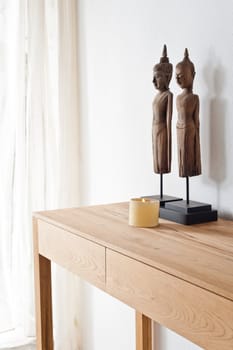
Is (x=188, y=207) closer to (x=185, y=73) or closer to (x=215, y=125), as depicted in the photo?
(x=215, y=125)

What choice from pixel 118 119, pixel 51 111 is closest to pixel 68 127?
pixel 51 111

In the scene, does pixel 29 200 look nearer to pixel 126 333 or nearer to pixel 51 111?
pixel 51 111

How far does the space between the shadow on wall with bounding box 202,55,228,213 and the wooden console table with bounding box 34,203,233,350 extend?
17cm

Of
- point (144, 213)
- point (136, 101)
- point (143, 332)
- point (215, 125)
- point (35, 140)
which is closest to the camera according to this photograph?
point (144, 213)

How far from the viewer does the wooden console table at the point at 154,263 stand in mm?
946

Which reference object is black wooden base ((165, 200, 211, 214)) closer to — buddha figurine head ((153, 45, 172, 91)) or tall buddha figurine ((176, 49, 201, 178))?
tall buddha figurine ((176, 49, 201, 178))

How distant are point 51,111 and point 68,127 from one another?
0.10 metres

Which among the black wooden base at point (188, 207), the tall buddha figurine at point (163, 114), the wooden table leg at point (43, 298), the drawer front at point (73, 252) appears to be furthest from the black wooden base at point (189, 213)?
the wooden table leg at point (43, 298)

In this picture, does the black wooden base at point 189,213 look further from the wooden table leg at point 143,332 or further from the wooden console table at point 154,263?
the wooden table leg at point 143,332

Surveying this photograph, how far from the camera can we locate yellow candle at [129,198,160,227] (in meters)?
1.36

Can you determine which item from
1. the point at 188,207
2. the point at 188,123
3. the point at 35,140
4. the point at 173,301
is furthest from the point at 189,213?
the point at 35,140

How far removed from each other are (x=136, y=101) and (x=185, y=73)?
40cm

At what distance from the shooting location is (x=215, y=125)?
151cm

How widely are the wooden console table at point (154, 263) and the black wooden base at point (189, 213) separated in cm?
2
